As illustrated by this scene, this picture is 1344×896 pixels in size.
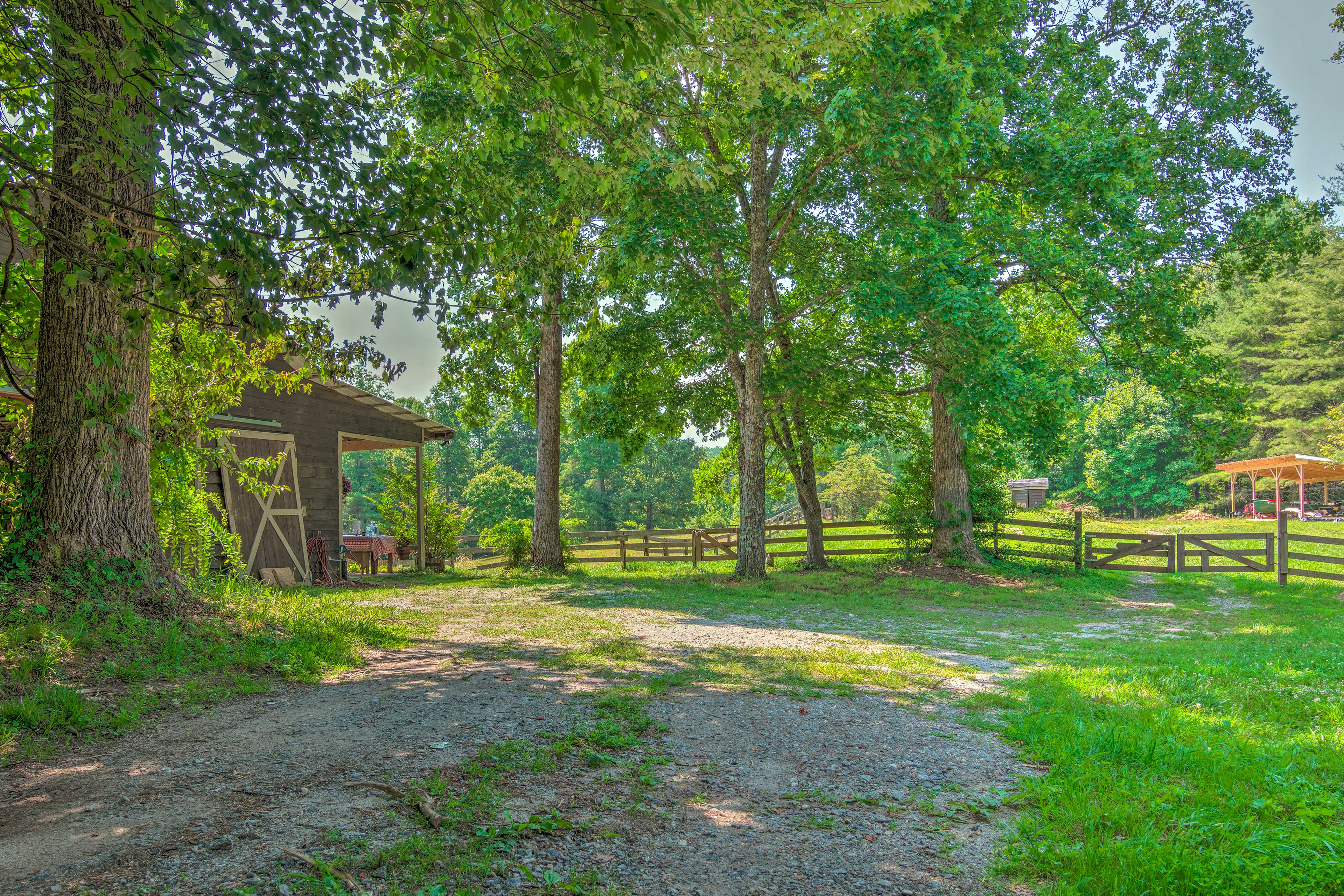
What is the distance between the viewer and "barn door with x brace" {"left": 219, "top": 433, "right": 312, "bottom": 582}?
39.9 ft

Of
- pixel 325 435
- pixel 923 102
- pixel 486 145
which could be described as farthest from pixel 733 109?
pixel 325 435

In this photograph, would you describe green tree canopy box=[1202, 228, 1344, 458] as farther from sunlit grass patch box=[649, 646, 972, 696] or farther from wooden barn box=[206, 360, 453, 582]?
wooden barn box=[206, 360, 453, 582]

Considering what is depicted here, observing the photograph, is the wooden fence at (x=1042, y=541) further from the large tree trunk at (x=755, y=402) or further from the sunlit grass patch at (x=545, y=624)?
the sunlit grass patch at (x=545, y=624)

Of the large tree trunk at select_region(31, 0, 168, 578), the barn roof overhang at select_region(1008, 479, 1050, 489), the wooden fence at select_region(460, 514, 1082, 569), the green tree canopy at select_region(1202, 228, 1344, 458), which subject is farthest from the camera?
the barn roof overhang at select_region(1008, 479, 1050, 489)

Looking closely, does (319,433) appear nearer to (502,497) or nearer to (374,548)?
(374,548)

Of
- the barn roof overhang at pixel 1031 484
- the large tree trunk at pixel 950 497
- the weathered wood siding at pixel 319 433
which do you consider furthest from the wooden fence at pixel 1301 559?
the barn roof overhang at pixel 1031 484

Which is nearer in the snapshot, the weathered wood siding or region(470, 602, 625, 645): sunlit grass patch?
region(470, 602, 625, 645): sunlit grass patch

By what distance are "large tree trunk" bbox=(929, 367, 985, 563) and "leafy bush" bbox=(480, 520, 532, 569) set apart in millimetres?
9578

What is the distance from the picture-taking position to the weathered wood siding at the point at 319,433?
43.7 feet

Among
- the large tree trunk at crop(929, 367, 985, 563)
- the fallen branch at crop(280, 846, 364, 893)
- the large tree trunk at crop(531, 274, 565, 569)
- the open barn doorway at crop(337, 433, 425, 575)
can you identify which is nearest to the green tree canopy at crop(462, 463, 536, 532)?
the open barn doorway at crop(337, 433, 425, 575)

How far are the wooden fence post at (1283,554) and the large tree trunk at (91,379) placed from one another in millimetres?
17849

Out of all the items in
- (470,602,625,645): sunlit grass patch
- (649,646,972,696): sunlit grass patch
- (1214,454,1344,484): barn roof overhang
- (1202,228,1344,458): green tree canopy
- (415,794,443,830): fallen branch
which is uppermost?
(1202,228,1344,458): green tree canopy

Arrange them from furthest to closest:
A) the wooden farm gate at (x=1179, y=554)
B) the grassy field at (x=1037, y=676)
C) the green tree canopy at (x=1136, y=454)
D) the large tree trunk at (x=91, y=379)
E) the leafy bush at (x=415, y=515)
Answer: the green tree canopy at (x=1136, y=454)
the leafy bush at (x=415, y=515)
the wooden farm gate at (x=1179, y=554)
the large tree trunk at (x=91, y=379)
the grassy field at (x=1037, y=676)

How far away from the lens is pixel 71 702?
13.2ft
